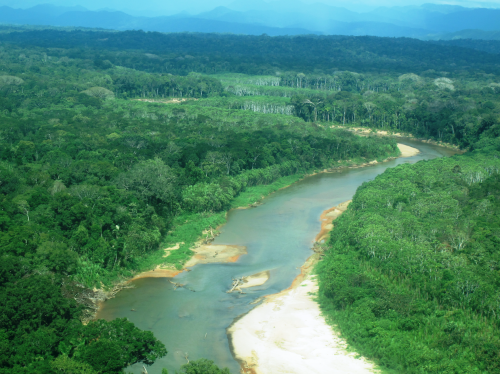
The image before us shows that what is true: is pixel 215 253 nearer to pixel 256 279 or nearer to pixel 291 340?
pixel 256 279

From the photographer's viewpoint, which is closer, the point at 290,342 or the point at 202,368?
the point at 202,368

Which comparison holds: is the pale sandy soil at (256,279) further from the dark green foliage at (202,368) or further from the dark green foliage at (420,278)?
the dark green foliage at (202,368)

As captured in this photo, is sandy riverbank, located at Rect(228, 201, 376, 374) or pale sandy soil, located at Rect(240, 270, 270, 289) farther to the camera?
pale sandy soil, located at Rect(240, 270, 270, 289)

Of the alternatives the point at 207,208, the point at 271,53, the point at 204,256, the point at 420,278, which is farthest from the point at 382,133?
the point at 271,53

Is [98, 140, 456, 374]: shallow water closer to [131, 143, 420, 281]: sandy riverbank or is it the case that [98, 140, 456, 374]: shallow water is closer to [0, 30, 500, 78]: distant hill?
[131, 143, 420, 281]: sandy riverbank

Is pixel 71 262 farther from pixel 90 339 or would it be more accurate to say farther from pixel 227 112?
pixel 227 112

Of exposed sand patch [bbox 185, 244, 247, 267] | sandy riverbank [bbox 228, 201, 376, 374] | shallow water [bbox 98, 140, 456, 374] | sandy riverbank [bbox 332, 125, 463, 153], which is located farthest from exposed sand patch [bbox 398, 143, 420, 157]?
sandy riverbank [bbox 228, 201, 376, 374]
